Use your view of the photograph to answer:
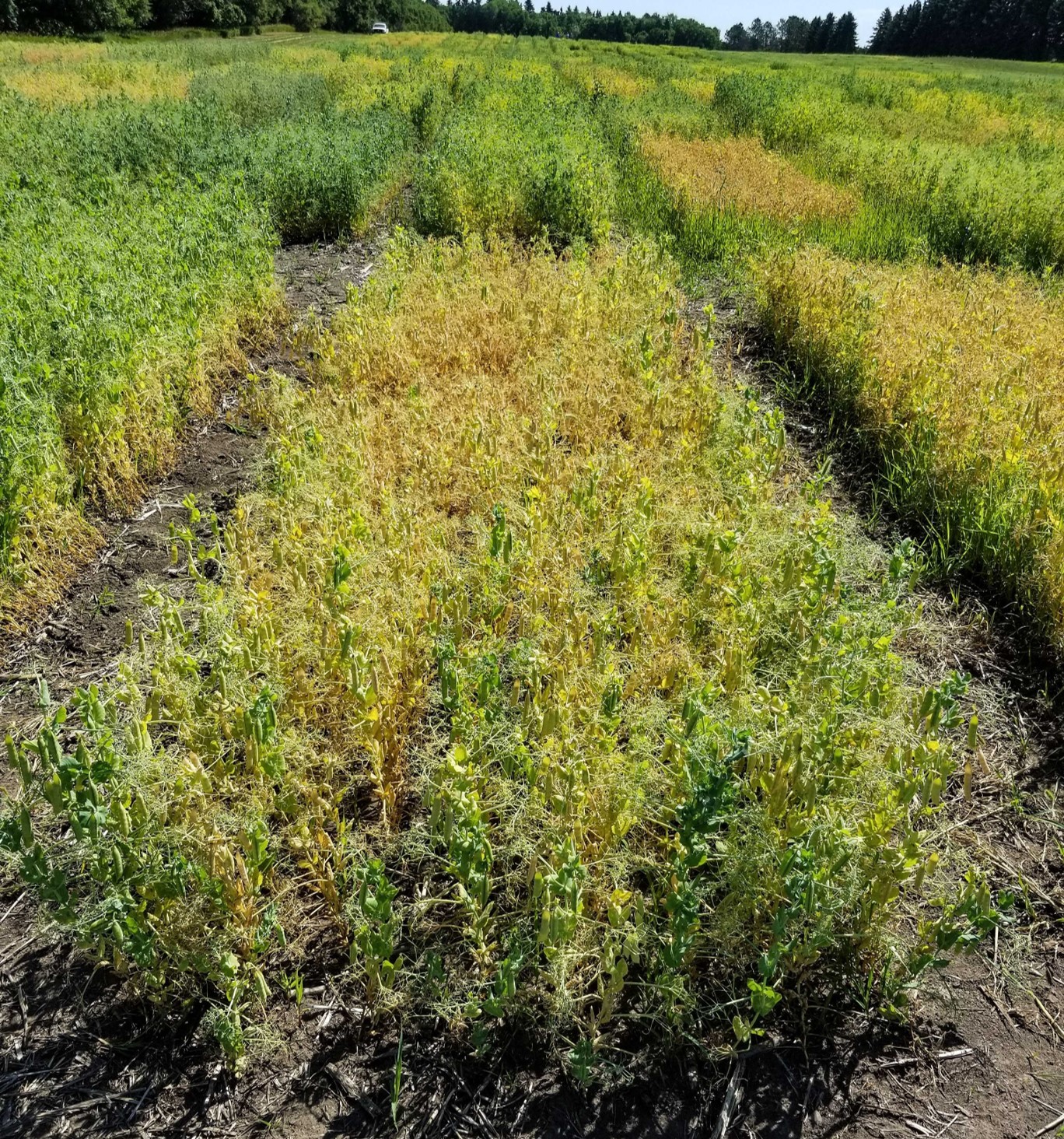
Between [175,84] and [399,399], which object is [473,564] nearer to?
[399,399]

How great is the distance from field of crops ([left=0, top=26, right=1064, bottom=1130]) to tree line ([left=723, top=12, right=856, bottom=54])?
263ft

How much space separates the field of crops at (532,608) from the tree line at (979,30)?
205 feet

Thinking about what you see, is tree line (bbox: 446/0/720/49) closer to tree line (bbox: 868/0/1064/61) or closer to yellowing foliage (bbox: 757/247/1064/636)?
tree line (bbox: 868/0/1064/61)

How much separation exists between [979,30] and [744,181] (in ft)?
218

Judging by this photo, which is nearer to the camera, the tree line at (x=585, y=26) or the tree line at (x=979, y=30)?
the tree line at (x=979, y=30)

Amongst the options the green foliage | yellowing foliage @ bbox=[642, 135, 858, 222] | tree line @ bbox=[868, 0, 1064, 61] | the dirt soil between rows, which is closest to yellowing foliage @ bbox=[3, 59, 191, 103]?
the green foliage

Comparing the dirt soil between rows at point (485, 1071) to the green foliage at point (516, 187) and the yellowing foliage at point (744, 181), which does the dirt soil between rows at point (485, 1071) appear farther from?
the yellowing foliage at point (744, 181)

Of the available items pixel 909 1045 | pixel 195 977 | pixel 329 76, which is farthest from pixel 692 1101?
pixel 329 76

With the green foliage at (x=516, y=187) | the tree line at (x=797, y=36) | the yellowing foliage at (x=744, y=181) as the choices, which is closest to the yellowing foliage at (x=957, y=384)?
the yellowing foliage at (x=744, y=181)

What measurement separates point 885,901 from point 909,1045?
1.40ft

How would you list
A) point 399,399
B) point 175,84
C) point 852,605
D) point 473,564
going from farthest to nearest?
point 175,84 < point 399,399 < point 473,564 < point 852,605

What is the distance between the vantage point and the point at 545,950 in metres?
2.07

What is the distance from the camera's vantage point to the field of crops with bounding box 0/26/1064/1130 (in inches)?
86.2

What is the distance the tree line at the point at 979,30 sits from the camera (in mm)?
53094
